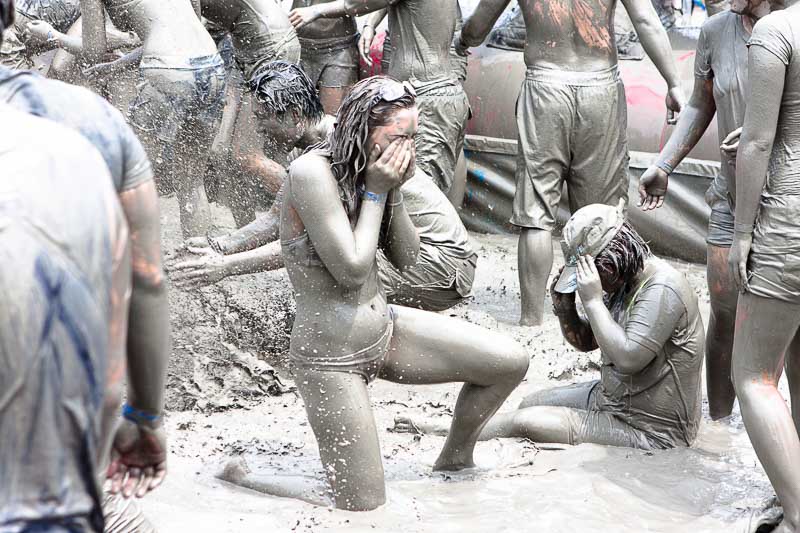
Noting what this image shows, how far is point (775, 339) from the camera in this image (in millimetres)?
3576

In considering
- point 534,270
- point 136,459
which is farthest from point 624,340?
point 136,459

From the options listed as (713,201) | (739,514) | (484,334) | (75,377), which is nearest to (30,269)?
(75,377)

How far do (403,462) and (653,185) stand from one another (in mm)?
1807

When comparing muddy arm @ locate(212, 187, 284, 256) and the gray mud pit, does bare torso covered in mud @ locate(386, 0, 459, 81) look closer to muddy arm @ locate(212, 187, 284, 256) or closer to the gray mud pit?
the gray mud pit

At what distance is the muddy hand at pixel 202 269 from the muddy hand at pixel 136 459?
261 cm

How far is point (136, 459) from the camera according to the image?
2307 millimetres

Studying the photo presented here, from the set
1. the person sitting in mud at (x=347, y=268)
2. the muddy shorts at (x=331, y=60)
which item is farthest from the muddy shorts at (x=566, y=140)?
the person sitting in mud at (x=347, y=268)

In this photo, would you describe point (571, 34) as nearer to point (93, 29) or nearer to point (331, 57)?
point (331, 57)

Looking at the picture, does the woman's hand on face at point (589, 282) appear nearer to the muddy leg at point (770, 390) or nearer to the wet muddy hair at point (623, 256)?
the wet muddy hair at point (623, 256)

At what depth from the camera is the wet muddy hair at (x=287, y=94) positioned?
474cm

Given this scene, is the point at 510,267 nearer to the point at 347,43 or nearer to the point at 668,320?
the point at 347,43

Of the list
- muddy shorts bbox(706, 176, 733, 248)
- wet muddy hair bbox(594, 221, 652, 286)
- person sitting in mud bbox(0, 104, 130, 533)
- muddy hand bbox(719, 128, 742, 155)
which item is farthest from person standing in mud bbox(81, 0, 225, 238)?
person sitting in mud bbox(0, 104, 130, 533)

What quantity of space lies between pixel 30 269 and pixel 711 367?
4.03 m

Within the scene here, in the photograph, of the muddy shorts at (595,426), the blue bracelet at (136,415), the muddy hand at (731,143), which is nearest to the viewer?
the blue bracelet at (136,415)
